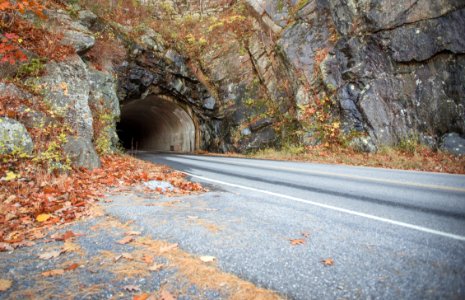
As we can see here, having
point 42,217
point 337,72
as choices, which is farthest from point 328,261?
point 337,72

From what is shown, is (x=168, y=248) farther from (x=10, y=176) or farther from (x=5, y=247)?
(x=10, y=176)

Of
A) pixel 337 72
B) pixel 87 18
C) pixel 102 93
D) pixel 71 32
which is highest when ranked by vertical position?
pixel 87 18

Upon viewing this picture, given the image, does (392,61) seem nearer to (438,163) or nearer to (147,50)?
(438,163)

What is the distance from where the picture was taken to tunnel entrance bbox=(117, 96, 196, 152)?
19.9 meters

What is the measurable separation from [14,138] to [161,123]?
61.1 feet

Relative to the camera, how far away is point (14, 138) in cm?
554

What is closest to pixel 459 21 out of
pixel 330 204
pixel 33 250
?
pixel 330 204

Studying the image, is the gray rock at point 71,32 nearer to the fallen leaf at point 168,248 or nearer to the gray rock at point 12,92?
the gray rock at point 12,92

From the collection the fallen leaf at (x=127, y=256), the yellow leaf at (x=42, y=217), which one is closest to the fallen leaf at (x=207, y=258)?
the fallen leaf at (x=127, y=256)

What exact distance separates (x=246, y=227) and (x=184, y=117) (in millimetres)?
18130

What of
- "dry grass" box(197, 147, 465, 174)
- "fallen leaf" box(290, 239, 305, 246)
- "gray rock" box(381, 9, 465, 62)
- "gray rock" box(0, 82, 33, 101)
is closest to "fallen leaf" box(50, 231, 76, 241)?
"fallen leaf" box(290, 239, 305, 246)

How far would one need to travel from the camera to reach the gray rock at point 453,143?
1044 cm

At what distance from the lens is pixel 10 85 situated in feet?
21.3

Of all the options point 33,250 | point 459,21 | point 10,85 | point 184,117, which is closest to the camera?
point 33,250
